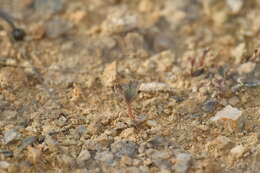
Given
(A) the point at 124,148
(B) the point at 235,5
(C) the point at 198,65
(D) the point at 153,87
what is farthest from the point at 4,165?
(B) the point at 235,5

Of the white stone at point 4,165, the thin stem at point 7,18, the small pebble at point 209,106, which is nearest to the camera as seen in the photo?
the white stone at point 4,165

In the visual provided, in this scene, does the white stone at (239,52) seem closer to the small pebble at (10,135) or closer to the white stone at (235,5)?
the white stone at (235,5)

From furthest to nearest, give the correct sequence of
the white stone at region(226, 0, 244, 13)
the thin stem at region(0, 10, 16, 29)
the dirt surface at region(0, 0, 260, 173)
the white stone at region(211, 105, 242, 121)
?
1. the white stone at region(226, 0, 244, 13)
2. the thin stem at region(0, 10, 16, 29)
3. the white stone at region(211, 105, 242, 121)
4. the dirt surface at region(0, 0, 260, 173)

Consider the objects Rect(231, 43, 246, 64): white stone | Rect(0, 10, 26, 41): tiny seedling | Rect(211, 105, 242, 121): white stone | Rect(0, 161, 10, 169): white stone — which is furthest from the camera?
Rect(0, 10, 26, 41): tiny seedling

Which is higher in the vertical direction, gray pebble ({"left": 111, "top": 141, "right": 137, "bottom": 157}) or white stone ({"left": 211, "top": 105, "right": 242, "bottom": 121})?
white stone ({"left": 211, "top": 105, "right": 242, "bottom": 121})

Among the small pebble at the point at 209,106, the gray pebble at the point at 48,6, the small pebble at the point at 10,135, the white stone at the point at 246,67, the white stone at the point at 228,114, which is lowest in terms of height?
the small pebble at the point at 10,135

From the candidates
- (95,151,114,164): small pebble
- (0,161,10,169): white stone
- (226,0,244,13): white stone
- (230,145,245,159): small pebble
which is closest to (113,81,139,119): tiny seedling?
(95,151,114,164): small pebble

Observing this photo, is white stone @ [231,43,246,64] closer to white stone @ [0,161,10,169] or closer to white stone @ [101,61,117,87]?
white stone @ [101,61,117,87]

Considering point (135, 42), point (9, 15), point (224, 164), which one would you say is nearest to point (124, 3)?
point (135, 42)

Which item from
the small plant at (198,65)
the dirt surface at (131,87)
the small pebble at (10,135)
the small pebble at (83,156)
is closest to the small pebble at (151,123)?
the dirt surface at (131,87)
